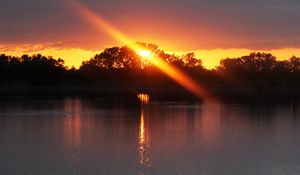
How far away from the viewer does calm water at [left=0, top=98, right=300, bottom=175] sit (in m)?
21.8

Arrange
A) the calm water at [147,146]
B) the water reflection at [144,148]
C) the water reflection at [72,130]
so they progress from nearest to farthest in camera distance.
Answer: the calm water at [147,146] → the water reflection at [144,148] → the water reflection at [72,130]

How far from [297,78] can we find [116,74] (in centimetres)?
4817

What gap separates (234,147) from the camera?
91.4 ft

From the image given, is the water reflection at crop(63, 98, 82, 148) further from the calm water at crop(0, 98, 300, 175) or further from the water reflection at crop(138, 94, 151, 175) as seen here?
the water reflection at crop(138, 94, 151, 175)

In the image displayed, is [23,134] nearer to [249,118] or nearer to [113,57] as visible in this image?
[249,118]

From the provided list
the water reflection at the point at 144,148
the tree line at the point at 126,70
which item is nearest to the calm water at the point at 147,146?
the water reflection at the point at 144,148

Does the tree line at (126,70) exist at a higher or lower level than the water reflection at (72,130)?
higher

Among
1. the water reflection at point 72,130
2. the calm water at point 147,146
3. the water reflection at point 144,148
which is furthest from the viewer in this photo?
the water reflection at point 72,130

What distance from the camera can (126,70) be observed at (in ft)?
466

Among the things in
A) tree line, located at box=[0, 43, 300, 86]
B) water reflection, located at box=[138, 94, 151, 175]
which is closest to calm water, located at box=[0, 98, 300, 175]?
water reflection, located at box=[138, 94, 151, 175]

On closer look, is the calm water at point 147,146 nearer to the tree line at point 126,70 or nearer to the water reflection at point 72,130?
the water reflection at point 72,130

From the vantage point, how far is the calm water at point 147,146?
2175 cm

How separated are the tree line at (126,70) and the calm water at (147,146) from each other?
3723 inches

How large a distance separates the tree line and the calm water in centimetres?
9457
